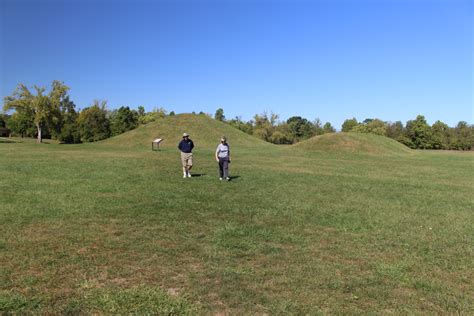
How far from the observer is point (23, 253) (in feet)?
21.3

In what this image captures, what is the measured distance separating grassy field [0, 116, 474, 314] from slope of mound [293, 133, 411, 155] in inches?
1305

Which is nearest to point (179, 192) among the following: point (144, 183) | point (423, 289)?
point (144, 183)

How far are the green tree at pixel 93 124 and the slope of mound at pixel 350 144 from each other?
58.1 m

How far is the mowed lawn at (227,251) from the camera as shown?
5.10 m

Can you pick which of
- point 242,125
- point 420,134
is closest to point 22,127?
point 242,125

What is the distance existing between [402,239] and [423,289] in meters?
2.84

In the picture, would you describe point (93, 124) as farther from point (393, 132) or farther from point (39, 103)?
point (393, 132)

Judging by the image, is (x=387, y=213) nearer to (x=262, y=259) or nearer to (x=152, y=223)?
(x=262, y=259)

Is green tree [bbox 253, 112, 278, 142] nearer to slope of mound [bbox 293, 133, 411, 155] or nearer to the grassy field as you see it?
slope of mound [bbox 293, 133, 411, 155]

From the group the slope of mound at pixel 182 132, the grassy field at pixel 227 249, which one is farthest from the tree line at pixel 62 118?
the grassy field at pixel 227 249

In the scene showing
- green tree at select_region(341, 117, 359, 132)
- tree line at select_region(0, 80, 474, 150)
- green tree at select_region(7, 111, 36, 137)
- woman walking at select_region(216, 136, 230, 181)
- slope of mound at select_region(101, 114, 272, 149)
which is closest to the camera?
woman walking at select_region(216, 136, 230, 181)

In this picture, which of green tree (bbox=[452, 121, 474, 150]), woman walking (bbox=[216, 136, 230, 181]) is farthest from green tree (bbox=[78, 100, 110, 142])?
green tree (bbox=[452, 121, 474, 150])

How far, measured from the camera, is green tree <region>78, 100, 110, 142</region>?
87.8 m

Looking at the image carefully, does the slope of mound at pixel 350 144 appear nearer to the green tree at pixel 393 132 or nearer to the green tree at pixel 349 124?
the green tree at pixel 393 132
